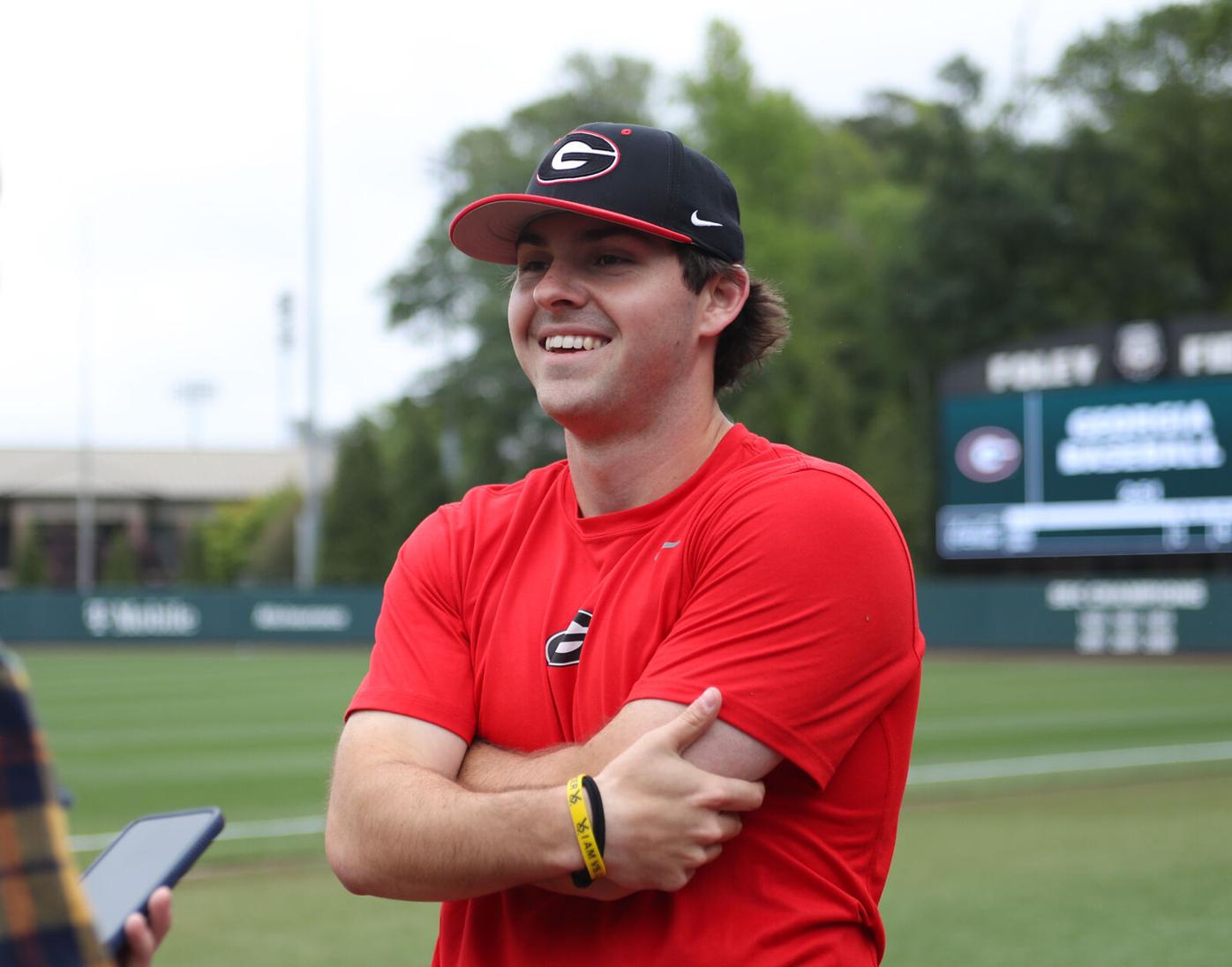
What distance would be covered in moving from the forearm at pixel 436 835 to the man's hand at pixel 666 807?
8 centimetres

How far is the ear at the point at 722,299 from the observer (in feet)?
8.90

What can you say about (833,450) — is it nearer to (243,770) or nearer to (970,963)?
(243,770)

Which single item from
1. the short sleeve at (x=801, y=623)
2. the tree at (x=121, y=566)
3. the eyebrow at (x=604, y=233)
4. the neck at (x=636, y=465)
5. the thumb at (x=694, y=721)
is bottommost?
the tree at (x=121, y=566)

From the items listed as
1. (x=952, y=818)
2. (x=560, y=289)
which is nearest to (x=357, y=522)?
(x=952, y=818)

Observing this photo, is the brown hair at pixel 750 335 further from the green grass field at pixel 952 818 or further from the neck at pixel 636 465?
the green grass field at pixel 952 818

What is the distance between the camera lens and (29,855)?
112cm

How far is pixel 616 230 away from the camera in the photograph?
260 centimetres

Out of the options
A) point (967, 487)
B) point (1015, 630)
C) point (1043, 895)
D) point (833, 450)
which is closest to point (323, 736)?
point (1043, 895)

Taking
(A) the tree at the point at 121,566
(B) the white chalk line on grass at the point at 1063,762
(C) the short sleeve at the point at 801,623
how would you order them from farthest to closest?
(A) the tree at the point at 121,566 → (B) the white chalk line on grass at the point at 1063,762 → (C) the short sleeve at the point at 801,623

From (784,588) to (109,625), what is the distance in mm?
33180

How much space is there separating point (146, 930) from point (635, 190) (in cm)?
142

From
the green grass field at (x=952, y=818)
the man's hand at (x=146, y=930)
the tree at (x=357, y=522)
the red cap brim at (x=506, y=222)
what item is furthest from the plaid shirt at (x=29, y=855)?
the tree at (x=357, y=522)

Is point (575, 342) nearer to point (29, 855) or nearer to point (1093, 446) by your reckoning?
point (29, 855)

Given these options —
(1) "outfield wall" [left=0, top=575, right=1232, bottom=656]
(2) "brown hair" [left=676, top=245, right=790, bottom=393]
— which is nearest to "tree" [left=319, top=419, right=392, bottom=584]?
(1) "outfield wall" [left=0, top=575, right=1232, bottom=656]
